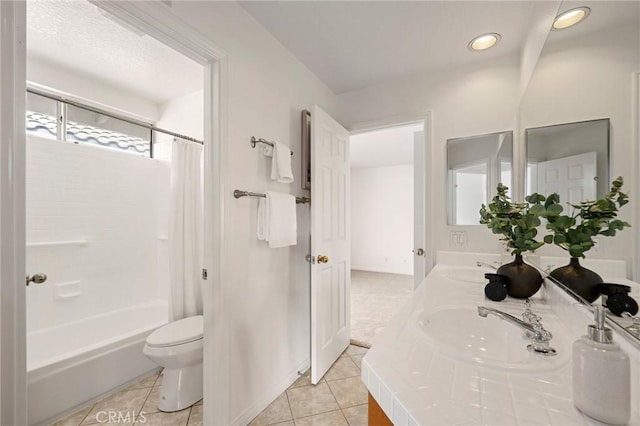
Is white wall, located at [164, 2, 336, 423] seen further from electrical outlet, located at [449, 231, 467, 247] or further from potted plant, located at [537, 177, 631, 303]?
potted plant, located at [537, 177, 631, 303]

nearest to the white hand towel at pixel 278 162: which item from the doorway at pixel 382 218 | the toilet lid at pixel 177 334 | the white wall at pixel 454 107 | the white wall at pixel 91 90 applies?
the white wall at pixel 454 107

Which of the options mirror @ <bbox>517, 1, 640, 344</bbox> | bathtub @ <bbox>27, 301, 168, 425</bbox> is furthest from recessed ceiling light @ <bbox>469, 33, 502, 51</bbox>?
bathtub @ <bbox>27, 301, 168, 425</bbox>

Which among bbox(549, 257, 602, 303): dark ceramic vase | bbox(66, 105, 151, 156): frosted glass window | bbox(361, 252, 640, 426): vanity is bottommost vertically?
bbox(361, 252, 640, 426): vanity

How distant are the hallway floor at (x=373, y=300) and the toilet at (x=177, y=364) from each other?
117 centimetres

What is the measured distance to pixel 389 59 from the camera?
1952mm

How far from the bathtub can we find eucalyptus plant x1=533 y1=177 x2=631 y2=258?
2.51 m

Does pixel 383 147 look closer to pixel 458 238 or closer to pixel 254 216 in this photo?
pixel 458 238

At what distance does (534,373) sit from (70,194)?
10.5 ft

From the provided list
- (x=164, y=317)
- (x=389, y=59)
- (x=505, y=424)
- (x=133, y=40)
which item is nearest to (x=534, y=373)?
(x=505, y=424)

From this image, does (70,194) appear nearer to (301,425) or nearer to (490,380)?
(301,425)

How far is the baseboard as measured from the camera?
4.94ft

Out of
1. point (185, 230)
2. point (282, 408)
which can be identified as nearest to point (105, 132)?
point (185, 230)

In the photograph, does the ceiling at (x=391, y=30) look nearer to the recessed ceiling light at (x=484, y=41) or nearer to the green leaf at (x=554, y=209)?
the recessed ceiling light at (x=484, y=41)

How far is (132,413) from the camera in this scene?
161 centimetres
